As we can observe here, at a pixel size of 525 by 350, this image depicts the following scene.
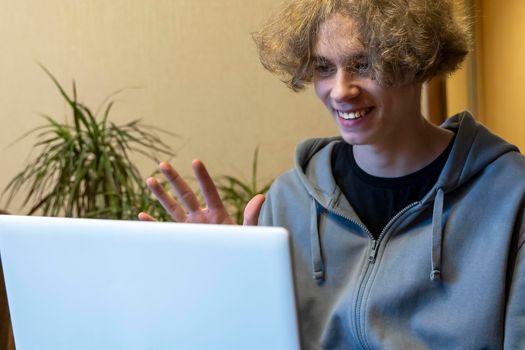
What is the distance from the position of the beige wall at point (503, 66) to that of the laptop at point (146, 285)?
1.88 m

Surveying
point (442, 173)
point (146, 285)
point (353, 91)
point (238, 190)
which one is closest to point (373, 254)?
point (442, 173)

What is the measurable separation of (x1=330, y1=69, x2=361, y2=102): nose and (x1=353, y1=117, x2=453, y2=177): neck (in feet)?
0.45

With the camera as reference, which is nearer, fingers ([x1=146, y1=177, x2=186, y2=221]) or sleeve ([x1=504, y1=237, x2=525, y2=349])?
sleeve ([x1=504, y1=237, x2=525, y2=349])

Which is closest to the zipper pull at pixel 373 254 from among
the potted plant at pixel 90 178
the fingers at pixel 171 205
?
the fingers at pixel 171 205

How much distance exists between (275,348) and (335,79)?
566mm

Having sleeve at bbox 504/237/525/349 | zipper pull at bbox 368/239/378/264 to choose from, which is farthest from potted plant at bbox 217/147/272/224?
sleeve at bbox 504/237/525/349

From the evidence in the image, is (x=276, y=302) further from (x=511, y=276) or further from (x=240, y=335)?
(x=511, y=276)

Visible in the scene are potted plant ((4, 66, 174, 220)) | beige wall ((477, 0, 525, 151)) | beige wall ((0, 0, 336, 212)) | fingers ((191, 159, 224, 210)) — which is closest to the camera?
fingers ((191, 159, 224, 210))

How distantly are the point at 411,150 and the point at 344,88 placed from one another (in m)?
0.19

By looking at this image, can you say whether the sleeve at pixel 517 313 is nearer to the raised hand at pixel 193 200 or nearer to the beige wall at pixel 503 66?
the raised hand at pixel 193 200

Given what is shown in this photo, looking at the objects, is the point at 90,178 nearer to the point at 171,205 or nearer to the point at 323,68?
the point at 171,205

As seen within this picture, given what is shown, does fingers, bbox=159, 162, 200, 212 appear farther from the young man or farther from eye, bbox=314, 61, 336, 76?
eye, bbox=314, 61, 336, 76

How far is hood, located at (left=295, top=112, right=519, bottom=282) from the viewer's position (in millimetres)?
1242

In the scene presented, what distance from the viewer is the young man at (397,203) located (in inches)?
47.1
